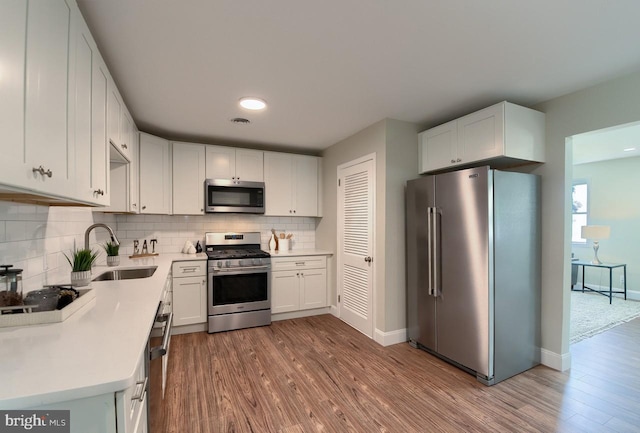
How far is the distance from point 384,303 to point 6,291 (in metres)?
2.86

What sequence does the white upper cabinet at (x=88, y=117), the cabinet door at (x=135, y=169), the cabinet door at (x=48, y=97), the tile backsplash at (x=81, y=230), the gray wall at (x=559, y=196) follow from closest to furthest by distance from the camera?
the cabinet door at (x=48, y=97), the white upper cabinet at (x=88, y=117), the tile backsplash at (x=81, y=230), the gray wall at (x=559, y=196), the cabinet door at (x=135, y=169)

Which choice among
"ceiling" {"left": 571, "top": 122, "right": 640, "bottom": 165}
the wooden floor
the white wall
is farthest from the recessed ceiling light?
the white wall

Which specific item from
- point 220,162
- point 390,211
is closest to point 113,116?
point 220,162

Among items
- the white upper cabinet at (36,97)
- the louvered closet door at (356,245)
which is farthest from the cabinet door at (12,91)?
the louvered closet door at (356,245)

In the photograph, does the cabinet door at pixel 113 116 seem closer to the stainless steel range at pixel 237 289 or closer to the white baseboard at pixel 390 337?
the stainless steel range at pixel 237 289

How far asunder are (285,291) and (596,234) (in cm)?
554

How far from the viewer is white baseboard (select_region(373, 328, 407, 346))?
Answer: 3.15 metres

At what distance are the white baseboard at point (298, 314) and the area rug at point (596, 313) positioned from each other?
9.61 ft

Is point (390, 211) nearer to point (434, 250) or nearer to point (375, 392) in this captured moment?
point (434, 250)

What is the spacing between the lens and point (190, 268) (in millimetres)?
3488

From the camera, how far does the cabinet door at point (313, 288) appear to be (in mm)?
4109

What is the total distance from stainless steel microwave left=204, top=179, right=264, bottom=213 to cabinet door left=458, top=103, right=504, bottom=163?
254 cm

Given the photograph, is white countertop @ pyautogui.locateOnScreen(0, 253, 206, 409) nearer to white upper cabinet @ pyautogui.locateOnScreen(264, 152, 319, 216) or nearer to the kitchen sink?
the kitchen sink

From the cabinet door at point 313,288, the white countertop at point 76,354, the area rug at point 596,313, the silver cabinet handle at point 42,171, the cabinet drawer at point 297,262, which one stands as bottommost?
the area rug at point 596,313
